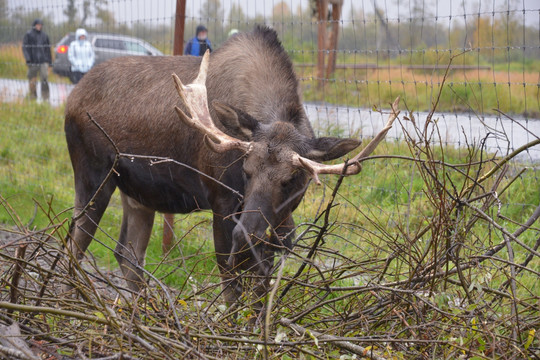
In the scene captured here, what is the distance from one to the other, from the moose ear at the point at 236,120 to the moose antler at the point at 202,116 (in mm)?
83

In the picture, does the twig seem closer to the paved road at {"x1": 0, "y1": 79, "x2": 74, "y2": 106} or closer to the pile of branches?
the pile of branches

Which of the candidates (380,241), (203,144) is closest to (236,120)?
(203,144)

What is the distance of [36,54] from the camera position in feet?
33.2

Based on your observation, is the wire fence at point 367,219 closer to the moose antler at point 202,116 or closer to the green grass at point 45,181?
the green grass at point 45,181

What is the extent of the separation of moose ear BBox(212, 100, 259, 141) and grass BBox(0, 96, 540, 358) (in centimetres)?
70

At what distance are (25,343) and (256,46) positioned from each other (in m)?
3.28

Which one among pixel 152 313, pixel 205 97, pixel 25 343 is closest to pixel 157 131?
pixel 205 97

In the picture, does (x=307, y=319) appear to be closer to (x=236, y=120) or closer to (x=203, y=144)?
(x=236, y=120)

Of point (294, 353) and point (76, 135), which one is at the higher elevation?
point (76, 135)

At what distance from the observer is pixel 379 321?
3.12 metres

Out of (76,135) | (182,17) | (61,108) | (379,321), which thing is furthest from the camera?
(61,108)

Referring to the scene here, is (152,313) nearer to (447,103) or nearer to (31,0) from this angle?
(31,0)

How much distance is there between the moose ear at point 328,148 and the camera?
446cm

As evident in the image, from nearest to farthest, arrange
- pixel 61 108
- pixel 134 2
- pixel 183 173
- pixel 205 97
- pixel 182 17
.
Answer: pixel 205 97
pixel 183 173
pixel 182 17
pixel 134 2
pixel 61 108
